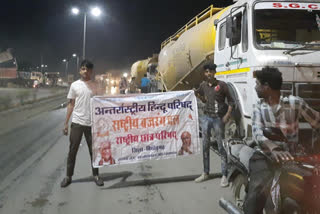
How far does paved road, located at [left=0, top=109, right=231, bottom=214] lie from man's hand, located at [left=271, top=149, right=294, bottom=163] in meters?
1.63

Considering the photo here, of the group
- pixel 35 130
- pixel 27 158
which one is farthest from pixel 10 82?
pixel 27 158

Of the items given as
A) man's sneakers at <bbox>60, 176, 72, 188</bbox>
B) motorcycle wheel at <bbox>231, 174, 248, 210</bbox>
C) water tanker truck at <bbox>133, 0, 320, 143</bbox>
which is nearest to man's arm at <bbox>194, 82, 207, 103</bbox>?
water tanker truck at <bbox>133, 0, 320, 143</bbox>

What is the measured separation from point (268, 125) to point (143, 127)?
2.62 m

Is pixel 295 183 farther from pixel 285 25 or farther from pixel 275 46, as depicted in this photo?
pixel 285 25

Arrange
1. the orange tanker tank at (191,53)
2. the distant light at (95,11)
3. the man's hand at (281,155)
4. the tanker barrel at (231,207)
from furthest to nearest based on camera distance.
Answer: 1. the distant light at (95,11)
2. the orange tanker tank at (191,53)
3. the tanker barrel at (231,207)
4. the man's hand at (281,155)

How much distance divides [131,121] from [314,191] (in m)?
3.20

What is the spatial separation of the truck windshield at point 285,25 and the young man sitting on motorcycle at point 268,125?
2.62m

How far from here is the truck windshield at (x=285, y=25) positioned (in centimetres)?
543

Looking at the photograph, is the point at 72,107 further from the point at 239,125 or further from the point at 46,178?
the point at 239,125

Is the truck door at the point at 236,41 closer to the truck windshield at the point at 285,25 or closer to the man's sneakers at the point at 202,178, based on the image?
the truck windshield at the point at 285,25

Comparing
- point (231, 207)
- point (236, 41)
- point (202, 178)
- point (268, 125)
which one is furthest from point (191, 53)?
point (268, 125)

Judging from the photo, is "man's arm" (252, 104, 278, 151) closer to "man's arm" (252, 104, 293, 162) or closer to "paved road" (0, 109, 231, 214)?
"man's arm" (252, 104, 293, 162)

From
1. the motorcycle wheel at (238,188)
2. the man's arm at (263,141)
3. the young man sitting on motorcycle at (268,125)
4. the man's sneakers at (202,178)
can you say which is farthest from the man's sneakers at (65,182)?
the man's arm at (263,141)

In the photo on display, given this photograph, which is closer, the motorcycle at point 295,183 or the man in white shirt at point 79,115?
the motorcycle at point 295,183
